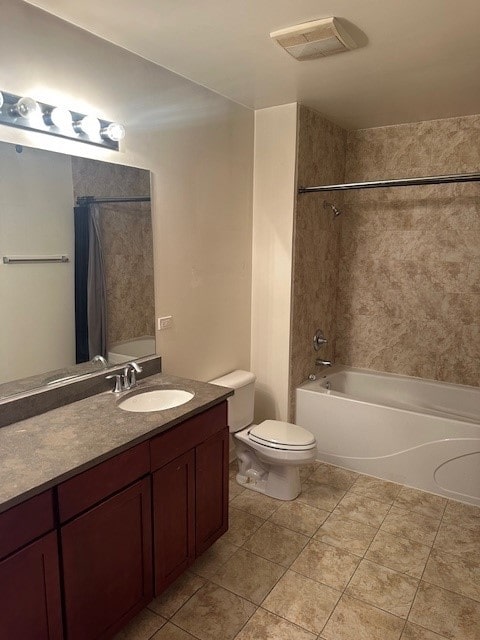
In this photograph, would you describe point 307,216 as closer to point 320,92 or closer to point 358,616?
point 320,92

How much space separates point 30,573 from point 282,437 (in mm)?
1612

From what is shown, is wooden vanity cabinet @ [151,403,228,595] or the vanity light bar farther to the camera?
wooden vanity cabinet @ [151,403,228,595]

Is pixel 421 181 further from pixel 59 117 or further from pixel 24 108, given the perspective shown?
pixel 24 108

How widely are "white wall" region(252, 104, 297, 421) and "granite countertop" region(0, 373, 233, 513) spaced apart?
1163 millimetres

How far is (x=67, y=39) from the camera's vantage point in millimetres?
1875

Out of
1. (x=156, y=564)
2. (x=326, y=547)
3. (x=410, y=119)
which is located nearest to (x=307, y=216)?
(x=410, y=119)

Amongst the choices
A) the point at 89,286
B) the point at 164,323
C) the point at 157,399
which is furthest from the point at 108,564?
the point at 164,323

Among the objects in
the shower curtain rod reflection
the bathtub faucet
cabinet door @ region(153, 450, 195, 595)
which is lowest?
cabinet door @ region(153, 450, 195, 595)

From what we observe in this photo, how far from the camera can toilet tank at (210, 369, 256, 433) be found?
9.36ft

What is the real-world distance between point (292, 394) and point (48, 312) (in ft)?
6.35

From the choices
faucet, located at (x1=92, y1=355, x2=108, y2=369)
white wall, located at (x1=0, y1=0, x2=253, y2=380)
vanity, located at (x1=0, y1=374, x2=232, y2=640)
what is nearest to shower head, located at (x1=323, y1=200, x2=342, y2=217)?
white wall, located at (x1=0, y1=0, x2=253, y2=380)

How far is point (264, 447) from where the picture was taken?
8.73 ft

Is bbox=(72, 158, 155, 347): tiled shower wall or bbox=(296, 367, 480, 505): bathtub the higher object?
bbox=(72, 158, 155, 347): tiled shower wall

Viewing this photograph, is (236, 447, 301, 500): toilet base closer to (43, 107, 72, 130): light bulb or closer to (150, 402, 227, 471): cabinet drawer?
(150, 402, 227, 471): cabinet drawer
